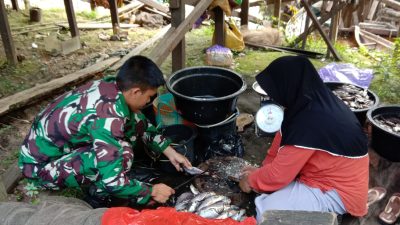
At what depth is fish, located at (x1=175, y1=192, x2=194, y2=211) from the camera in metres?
3.03

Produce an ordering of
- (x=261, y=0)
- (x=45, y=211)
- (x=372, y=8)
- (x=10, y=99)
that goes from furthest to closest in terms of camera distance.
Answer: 1. (x=372, y=8)
2. (x=261, y=0)
3. (x=10, y=99)
4. (x=45, y=211)

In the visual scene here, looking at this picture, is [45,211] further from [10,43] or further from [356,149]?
[10,43]

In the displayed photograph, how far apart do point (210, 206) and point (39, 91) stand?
376 cm

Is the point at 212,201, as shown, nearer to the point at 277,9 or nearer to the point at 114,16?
the point at 114,16

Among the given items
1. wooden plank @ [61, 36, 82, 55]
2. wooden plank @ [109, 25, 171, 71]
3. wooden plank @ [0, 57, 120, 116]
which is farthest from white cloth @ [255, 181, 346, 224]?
wooden plank @ [61, 36, 82, 55]

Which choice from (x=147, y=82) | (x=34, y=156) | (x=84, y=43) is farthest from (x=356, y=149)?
(x=84, y=43)

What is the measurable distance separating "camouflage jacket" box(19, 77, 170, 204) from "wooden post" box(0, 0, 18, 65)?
4.58 metres

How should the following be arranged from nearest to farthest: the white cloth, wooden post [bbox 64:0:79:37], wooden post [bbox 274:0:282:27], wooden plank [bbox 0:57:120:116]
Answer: the white cloth < wooden plank [bbox 0:57:120:116] < wooden post [bbox 64:0:79:37] < wooden post [bbox 274:0:282:27]

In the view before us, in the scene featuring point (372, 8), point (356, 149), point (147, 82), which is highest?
point (147, 82)

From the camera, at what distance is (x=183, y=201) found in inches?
124

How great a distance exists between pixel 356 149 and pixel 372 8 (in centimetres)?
1599

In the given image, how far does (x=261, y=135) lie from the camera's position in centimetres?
457

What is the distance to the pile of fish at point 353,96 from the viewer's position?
4.19 metres

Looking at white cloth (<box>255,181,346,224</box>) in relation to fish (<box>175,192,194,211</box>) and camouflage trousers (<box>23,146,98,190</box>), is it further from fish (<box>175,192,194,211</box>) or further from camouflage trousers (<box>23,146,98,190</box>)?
camouflage trousers (<box>23,146,98,190</box>)
